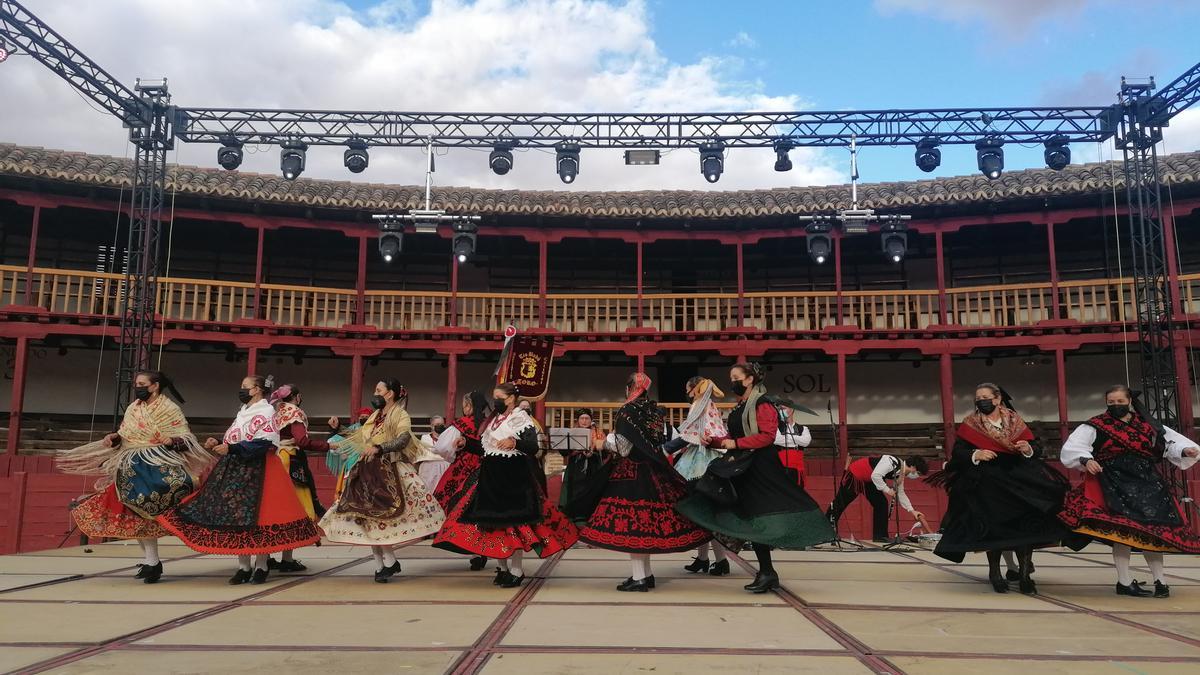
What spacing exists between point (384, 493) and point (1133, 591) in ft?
17.5

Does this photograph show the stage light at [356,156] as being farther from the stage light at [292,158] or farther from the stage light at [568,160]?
the stage light at [568,160]

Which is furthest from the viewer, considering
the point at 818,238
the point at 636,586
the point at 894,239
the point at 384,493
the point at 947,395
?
the point at 947,395

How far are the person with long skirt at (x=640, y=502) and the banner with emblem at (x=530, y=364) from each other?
2.84 metres

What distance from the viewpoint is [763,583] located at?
5.56 meters

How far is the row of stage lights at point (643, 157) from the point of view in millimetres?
13938

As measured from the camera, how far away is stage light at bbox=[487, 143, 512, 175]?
14461 mm

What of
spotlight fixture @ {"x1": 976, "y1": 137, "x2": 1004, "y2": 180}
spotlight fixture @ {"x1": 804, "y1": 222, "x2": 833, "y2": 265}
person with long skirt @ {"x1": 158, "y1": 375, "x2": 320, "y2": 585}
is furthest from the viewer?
spotlight fixture @ {"x1": 804, "y1": 222, "x2": 833, "y2": 265}

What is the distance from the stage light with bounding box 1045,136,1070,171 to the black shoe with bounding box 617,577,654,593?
12091 millimetres

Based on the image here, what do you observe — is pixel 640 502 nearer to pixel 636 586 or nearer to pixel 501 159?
pixel 636 586

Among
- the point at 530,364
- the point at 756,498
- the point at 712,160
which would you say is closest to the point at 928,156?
the point at 712,160

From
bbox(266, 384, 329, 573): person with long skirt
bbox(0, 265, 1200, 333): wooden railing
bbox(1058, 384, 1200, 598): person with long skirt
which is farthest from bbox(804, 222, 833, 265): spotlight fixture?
bbox(266, 384, 329, 573): person with long skirt

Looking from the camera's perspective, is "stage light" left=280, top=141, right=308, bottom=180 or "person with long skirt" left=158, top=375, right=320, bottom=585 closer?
"person with long skirt" left=158, top=375, right=320, bottom=585

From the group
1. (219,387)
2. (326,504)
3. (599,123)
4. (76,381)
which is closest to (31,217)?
(76,381)

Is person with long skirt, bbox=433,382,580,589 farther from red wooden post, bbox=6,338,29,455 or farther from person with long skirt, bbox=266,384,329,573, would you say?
red wooden post, bbox=6,338,29,455
